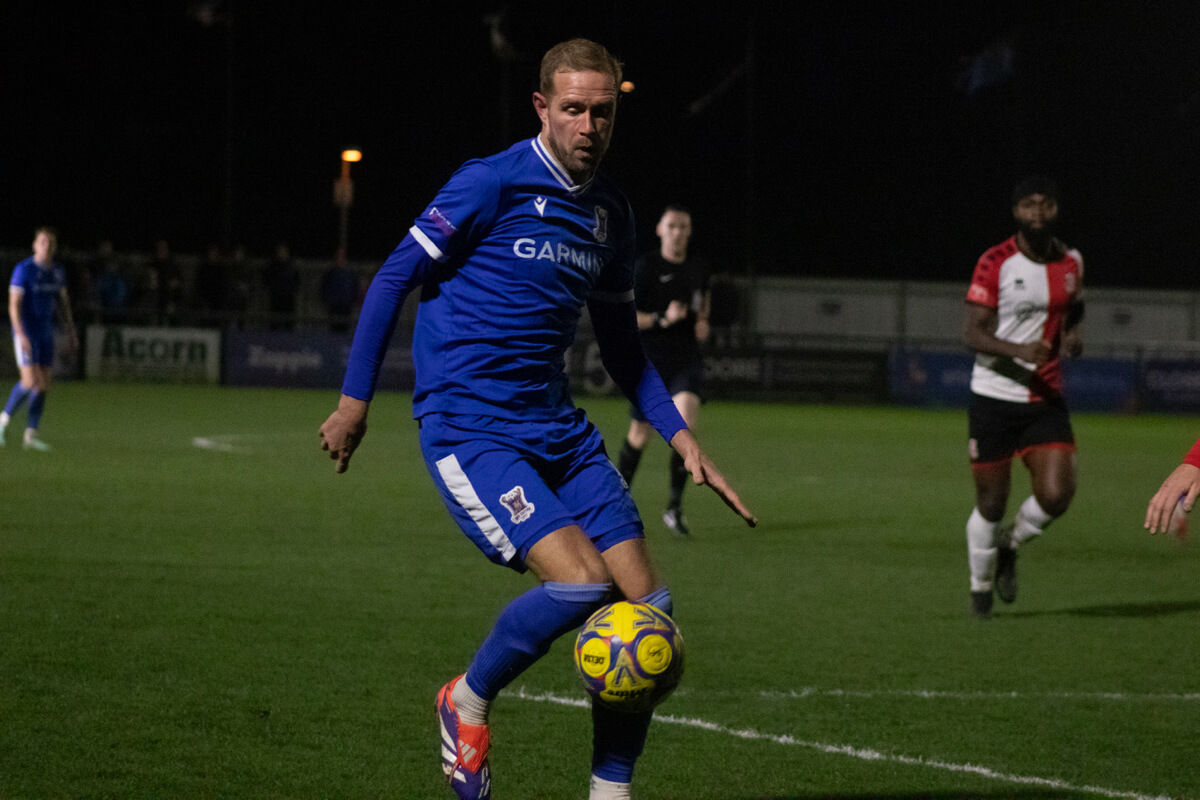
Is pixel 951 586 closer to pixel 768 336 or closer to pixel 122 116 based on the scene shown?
pixel 768 336

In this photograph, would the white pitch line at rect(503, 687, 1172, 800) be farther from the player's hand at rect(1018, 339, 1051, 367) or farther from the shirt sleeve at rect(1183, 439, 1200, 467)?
the player's hand at rect(1018, 339, 1051, 367)

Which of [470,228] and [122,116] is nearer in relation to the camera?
[470,228]

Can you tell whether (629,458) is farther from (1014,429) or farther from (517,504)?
(517,504)

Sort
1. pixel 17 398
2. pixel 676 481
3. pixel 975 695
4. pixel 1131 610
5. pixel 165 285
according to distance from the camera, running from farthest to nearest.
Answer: pixel 165 285 < pixel 17 398 < pixel 676 481 < pixel 1131 610 < pixel 975 695

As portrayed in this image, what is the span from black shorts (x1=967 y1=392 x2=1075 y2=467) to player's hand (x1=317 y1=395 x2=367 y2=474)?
4.79m

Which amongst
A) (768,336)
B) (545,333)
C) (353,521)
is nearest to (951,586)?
(353,521)

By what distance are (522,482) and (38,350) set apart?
13662 mm

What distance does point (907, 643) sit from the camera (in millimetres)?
7496

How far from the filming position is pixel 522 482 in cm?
430

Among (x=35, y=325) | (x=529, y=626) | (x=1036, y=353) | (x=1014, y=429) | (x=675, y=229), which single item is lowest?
(x=529, y=626)

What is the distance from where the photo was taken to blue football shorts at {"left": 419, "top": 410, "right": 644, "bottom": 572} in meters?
4.29

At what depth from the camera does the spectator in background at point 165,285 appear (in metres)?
28.2

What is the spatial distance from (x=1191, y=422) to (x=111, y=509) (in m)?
22.9

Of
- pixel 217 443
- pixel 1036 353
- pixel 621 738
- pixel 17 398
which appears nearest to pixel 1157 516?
pixel 621 738
